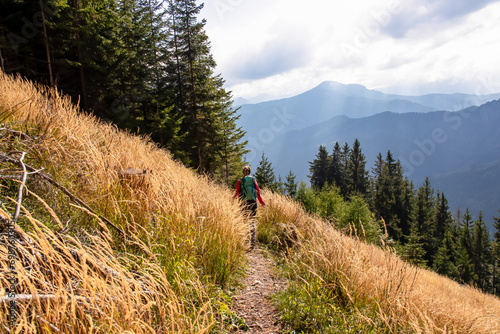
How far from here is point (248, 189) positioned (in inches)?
244

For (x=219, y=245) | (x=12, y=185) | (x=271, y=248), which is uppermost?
(x=12, y=185)

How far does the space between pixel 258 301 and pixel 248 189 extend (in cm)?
316

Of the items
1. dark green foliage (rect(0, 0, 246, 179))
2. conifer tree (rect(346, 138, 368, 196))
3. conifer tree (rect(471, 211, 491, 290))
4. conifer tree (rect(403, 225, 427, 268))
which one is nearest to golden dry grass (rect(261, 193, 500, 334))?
dark green foliage (rect(0, 0, 246, 179))

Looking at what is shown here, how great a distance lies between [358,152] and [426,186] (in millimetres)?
14930

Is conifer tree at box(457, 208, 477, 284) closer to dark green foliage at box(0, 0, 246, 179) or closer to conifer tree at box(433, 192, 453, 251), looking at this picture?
conifer tree at box(433, 192, 453, 251)

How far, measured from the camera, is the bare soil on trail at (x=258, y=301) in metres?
2.80

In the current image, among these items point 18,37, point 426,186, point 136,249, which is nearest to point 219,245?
point 136,249

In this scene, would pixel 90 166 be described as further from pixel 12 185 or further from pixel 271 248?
pixel 271 248

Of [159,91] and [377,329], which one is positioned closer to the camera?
[377,329]

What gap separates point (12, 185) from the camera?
98.0 inches

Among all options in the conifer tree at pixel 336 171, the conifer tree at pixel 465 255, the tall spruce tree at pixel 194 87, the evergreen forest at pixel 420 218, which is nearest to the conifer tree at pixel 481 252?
the evergreen forest at pixel 420 218

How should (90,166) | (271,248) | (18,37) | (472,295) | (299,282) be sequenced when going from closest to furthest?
1. (90,166)
2. (299,282)
3. (271,248)
4. (472,295)
5. (18,37)

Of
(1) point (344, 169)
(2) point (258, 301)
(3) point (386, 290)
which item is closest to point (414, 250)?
(3) point (386, 290)

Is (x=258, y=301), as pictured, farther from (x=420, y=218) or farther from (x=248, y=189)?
(x=420, y=218)
